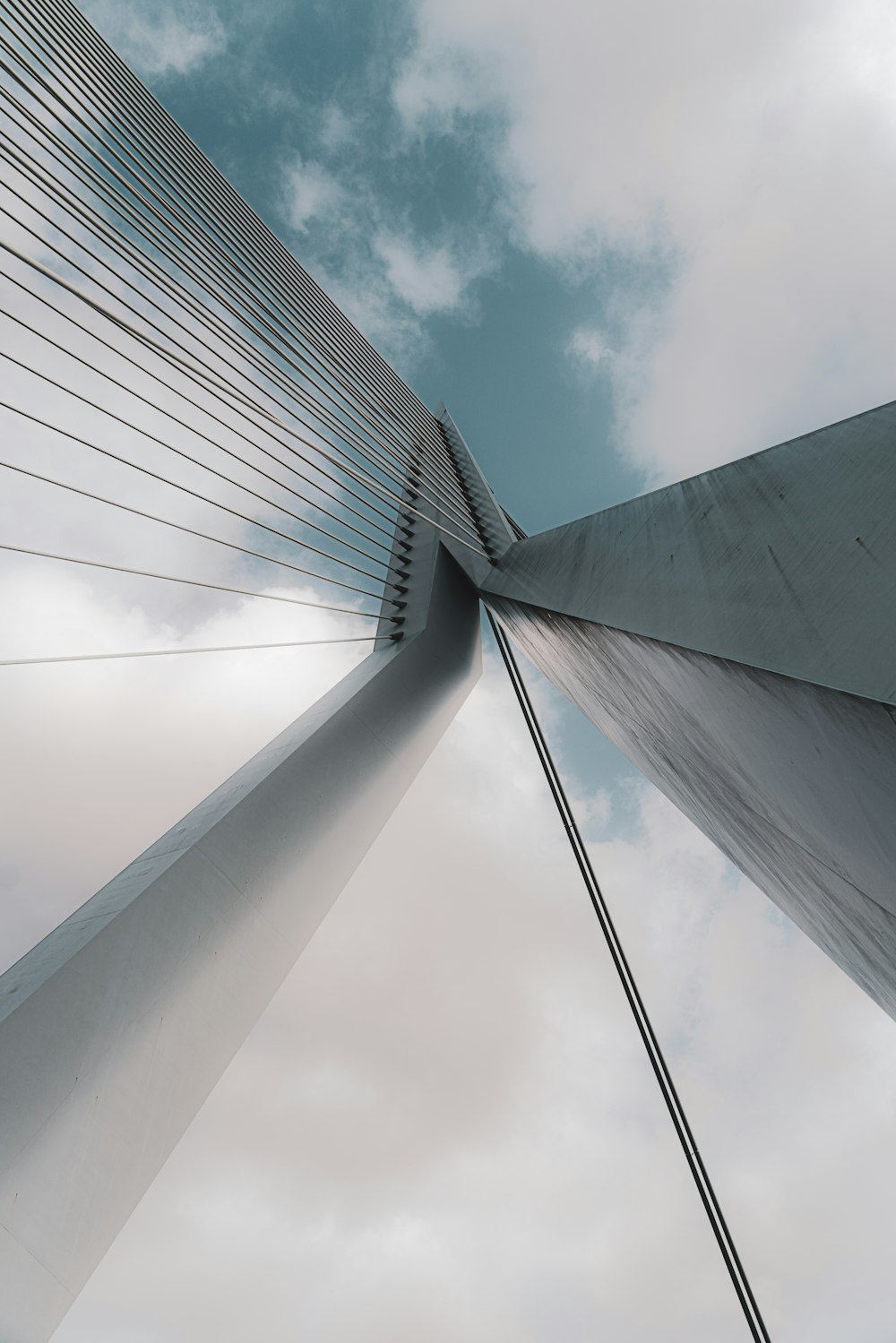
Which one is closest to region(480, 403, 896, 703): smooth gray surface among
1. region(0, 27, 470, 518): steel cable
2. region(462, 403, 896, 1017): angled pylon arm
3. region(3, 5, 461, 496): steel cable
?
region(462, 403, 896, 1017): angled pylon arm

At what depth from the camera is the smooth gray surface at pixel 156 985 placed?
118 inches

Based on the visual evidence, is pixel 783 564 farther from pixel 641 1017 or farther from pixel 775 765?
pixel 641 1017

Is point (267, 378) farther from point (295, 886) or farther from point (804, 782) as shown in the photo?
point (804, 782)

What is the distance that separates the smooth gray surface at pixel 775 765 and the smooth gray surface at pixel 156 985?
1.88 metres

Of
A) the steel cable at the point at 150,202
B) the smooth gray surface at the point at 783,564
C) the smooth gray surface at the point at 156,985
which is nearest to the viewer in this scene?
the smooth gray surface at the point at 783,564

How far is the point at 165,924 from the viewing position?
3.82 meters

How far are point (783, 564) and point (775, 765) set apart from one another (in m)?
0.68

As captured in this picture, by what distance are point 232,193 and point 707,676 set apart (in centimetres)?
830

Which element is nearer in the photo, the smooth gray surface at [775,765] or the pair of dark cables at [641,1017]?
the smooth gray surface at [775,765]

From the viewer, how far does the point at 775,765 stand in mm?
2387

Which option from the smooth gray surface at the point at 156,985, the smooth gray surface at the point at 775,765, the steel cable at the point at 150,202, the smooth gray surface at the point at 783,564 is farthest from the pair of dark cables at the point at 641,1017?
the smooth gray surface at the point at 783,564

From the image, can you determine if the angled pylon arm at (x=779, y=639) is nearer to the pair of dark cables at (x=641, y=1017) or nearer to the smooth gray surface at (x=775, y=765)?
the smooth gray surface at (x=775, y=765)

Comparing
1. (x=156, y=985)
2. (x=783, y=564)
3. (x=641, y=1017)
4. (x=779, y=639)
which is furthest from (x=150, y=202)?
(x=641, y=1017)

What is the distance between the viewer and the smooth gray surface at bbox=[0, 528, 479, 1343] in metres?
2.99
